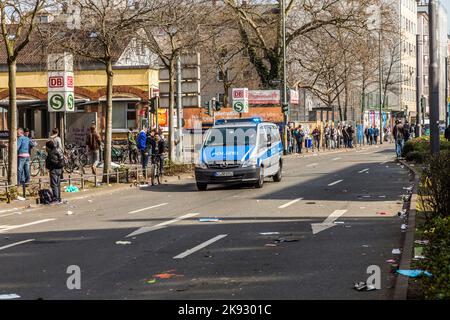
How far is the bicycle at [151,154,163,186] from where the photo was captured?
93.1ft

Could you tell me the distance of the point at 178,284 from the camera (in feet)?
30.8

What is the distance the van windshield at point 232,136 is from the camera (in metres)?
25.2

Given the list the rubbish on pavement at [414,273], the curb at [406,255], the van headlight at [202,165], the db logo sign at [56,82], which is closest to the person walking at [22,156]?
the db logo sign at [56,82]

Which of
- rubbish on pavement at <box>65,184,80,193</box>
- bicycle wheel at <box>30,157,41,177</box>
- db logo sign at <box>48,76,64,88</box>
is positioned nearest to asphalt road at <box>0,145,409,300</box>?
rubbish on pavement at <box>65,184,80,193</box>

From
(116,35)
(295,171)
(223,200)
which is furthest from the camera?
(295,171)

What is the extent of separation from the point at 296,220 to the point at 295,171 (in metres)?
17.9

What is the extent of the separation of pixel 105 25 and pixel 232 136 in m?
5.18

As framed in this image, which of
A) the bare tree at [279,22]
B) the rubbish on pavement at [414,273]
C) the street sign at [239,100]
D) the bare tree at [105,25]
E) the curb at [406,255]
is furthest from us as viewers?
the street sign at [239,100]

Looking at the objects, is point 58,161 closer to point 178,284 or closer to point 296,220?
point 296,220

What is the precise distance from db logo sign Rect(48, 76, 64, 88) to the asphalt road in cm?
390

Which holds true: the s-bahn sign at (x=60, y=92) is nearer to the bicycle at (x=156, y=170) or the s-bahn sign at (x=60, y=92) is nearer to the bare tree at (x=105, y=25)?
the bare tree at (x=105, y=25)

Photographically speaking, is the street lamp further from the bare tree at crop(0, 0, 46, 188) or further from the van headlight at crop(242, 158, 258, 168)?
the bare tree at crop(0, 0, 46, 188)
